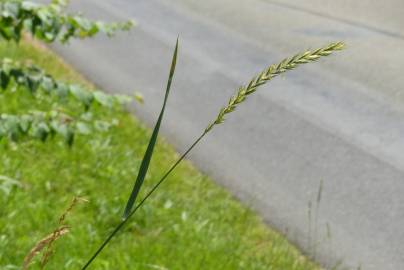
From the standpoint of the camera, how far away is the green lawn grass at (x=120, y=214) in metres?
4.08

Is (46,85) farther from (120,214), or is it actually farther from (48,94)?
(120,214)

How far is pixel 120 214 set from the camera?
469 cm

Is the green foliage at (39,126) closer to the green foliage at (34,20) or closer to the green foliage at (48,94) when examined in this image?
the green foliage at (48,94)

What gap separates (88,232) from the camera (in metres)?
4.39

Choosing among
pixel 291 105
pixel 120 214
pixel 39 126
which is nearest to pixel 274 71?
pixel 39 126

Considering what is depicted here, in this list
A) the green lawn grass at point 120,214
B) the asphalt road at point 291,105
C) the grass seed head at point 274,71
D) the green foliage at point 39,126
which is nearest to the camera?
the grass seed head at point 274,71

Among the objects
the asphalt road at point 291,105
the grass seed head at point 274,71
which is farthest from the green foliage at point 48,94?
the grass seed head at point 274,71

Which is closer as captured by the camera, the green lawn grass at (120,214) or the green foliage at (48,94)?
the green foliage at (48,94)

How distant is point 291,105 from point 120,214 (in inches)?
138

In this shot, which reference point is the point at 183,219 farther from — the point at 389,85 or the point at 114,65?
the point at 114,65

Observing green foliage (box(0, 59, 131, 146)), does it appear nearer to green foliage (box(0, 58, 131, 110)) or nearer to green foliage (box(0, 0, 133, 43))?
green foliage (box(0, 58, 131, 110))

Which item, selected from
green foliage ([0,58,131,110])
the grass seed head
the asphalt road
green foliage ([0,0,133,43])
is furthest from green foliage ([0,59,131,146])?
the grass seed head

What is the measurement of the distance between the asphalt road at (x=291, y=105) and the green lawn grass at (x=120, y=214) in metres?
0.33

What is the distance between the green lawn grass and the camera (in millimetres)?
4082
